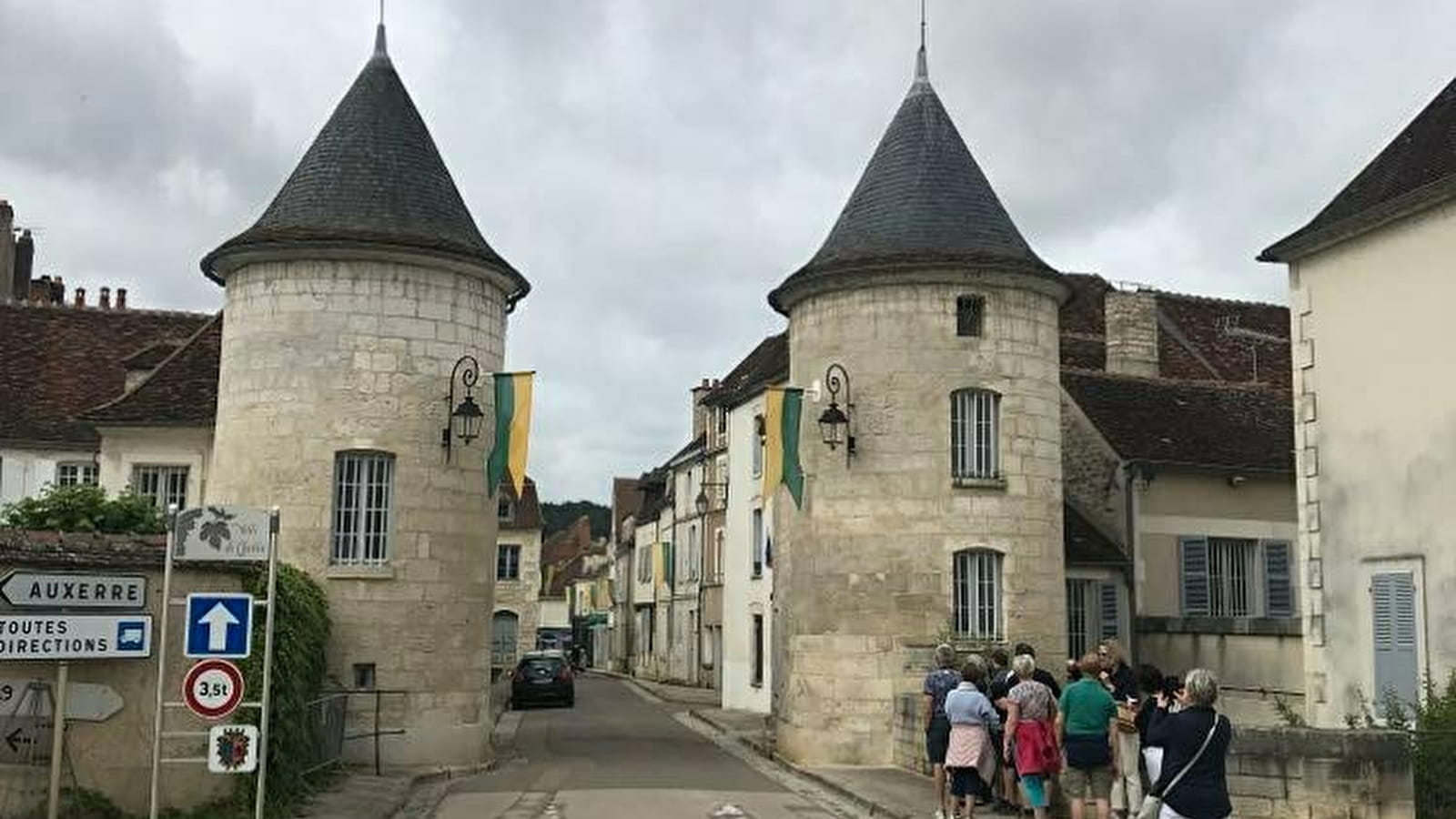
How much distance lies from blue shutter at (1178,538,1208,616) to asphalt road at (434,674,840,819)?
8.38 m

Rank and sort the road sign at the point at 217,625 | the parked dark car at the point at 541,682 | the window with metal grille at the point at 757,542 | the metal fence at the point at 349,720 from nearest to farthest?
1. the road sign at the point at 217,625
2. the metal fence at the point at 349,720
3. the window with metal grille at the point at 757,542
4. the parked dark car at the point at 541,682

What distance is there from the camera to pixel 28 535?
1313 centimetres

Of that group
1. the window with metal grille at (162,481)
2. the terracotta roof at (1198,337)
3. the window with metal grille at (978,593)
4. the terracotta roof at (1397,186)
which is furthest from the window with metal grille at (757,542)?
the terracotta roof at (1397,186)

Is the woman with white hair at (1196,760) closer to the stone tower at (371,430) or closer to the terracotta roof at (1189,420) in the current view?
the stone tower at (371,430)

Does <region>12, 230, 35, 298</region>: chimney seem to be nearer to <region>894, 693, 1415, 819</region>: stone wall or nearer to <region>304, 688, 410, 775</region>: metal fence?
<region>304, 688, 410, 775</region>: metal fence

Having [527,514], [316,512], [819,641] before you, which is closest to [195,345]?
[316,512]

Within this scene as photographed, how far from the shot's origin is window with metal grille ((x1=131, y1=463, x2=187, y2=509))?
25359 mm

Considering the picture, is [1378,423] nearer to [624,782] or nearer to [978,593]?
[978,593]

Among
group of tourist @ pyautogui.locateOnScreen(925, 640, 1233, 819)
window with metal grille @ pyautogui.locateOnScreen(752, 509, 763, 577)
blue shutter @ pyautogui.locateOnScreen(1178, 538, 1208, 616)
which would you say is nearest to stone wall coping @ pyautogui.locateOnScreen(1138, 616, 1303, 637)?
blue shutter @ pyautogui.locateOnScreen(1178, 538, 1208, 616)

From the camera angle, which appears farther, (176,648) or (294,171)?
(294,171)

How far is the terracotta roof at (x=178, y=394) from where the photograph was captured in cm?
2536

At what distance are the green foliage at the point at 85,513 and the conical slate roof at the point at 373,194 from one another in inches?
150

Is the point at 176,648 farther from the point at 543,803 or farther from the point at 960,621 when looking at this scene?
the point at 960,621

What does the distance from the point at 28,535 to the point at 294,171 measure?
29.0ft
